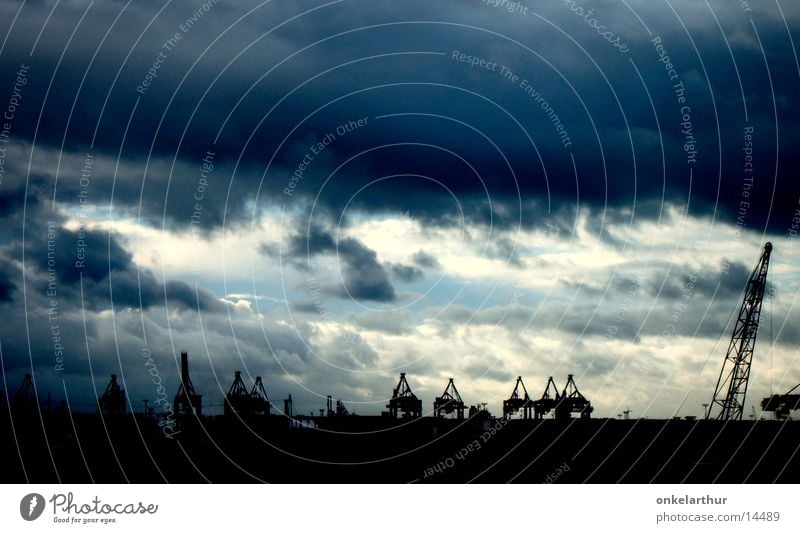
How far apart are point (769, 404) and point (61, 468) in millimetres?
95816

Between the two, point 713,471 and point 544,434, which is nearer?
point 713,471

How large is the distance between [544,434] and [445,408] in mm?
50418
